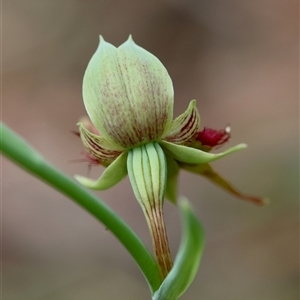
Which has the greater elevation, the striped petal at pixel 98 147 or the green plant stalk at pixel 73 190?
the striped petal at pixel 98 147

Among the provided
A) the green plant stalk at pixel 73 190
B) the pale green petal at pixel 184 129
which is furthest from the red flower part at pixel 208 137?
the green plant stalk at pixel 73 190

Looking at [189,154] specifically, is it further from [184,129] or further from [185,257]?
[185,257]

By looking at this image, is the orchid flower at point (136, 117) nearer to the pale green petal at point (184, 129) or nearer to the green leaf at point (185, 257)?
the pale green petal at point (184, 129)

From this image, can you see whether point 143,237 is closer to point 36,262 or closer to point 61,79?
point 36,262

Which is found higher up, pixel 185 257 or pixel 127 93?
pixel 127 93

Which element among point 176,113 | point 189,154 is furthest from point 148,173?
point 176,113

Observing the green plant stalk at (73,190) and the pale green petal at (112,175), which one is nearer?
the green plant stalk at (73,190)

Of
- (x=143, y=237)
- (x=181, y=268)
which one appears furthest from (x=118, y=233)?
(x=143, y=237)
